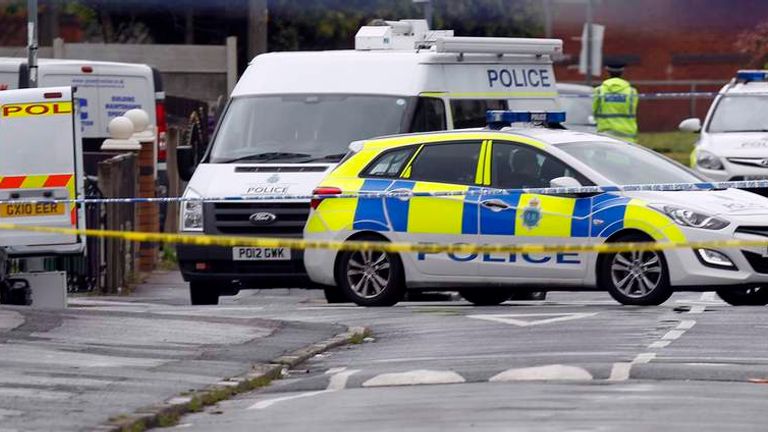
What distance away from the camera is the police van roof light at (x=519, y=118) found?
52.3 ft

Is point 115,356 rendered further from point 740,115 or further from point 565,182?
point 740,115

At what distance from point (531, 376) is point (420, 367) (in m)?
0.82

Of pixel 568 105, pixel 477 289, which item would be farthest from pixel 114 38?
pixel 477 289

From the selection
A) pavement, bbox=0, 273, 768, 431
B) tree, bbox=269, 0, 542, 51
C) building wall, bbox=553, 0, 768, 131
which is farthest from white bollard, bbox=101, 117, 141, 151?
tree, bbox=269, 0, 542, 51

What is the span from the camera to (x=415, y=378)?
35.5 feet

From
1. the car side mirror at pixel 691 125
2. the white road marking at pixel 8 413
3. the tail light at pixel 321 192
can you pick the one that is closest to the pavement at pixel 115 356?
the white road marking at pixel 8 413

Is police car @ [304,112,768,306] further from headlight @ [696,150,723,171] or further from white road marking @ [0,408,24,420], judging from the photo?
headlight @ [696,150,723,171]


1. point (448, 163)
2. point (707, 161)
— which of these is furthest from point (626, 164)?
point (707, 161)

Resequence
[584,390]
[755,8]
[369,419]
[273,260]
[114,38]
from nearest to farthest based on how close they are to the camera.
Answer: [369,419], [584,390], [273,260], [755,8], [114,38]

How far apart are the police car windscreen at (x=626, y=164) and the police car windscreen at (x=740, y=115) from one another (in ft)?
29.7

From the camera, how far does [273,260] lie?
1692cm

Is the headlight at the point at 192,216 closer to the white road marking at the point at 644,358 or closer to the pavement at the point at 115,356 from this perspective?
the pavement at the point at 115,356

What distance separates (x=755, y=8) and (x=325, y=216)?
20.3 meters

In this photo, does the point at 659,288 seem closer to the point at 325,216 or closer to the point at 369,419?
the point at 325,216
